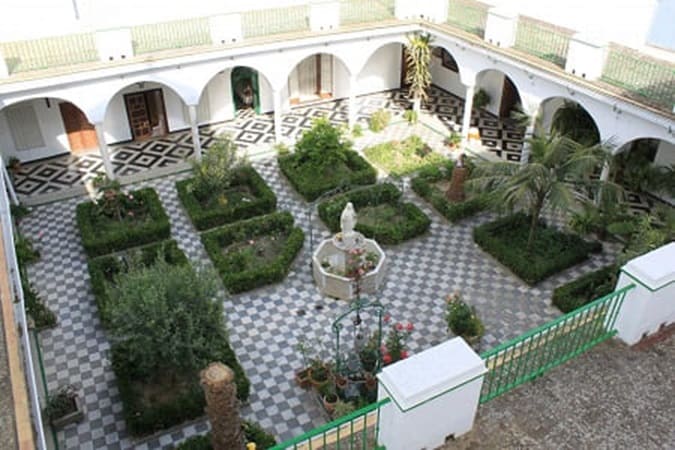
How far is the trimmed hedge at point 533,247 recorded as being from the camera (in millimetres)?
12500

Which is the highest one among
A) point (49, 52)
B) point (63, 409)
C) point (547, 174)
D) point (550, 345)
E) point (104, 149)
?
point (49, 52)

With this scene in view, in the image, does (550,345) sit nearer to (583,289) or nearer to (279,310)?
(583,289)

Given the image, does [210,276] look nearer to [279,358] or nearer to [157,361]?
[157,361]

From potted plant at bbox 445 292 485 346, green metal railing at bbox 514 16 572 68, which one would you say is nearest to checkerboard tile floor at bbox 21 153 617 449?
potted plant at bbox 445 292 485 346

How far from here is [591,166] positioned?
11.5m

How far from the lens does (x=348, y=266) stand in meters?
12.2

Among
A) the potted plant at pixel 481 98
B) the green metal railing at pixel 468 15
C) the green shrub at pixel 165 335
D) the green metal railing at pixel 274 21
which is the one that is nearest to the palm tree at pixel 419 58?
the green metal railing at pixel 468 15

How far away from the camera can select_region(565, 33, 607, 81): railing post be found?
506 inches

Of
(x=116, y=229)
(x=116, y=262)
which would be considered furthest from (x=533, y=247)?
(x=116, y=229)

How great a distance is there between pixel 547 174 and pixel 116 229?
9043mm

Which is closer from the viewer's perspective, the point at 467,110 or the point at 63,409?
the point at 63,409

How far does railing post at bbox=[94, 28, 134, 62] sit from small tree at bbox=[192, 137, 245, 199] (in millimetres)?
2956

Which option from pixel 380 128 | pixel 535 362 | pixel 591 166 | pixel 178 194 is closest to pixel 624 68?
pixel 591 166

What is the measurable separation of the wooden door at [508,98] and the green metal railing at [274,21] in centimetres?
656
